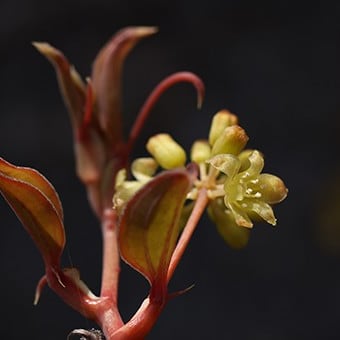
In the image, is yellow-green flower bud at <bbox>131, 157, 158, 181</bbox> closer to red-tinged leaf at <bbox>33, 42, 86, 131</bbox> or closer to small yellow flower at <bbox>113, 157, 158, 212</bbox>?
small yellow flower at <bbox>113, 157, 158, 212</bbox>

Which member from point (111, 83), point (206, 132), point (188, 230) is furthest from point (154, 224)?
point (206, 132)

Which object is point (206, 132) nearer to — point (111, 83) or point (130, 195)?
point (111, 83)

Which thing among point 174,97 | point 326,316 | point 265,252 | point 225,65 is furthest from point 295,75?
point 326,316

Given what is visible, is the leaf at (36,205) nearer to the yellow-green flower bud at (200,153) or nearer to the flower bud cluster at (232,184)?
the flower bud cluster at (232,184)

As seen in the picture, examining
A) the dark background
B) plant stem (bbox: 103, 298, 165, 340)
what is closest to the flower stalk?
plant stem (bbox: 103, 298, 165, 340)

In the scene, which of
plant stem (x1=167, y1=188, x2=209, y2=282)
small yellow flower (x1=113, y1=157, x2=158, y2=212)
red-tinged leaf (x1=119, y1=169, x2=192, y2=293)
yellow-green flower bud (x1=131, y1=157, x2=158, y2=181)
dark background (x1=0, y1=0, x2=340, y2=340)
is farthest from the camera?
dark background (x1=0, y1=0, x2=340, y2=340)

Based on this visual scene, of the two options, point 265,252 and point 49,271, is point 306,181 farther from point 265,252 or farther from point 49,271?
point 49,271
